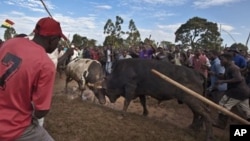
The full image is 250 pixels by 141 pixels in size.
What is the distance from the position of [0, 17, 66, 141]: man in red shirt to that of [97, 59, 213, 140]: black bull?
5.95m

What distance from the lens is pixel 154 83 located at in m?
9.64

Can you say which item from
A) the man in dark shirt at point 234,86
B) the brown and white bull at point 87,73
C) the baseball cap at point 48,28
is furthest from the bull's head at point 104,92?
the baseball cap at point 48,28

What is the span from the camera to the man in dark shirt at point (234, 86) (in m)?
8.12

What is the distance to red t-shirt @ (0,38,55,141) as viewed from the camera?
3250 mm

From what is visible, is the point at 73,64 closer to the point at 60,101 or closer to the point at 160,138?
the point at 60,101

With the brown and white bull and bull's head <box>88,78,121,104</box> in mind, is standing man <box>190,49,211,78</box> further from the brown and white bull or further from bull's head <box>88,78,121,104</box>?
bull's head <box>88,78,121,104</box>

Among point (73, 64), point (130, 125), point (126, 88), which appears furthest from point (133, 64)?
point (73, 64)

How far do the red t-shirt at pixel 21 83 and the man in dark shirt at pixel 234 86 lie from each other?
5.70 m

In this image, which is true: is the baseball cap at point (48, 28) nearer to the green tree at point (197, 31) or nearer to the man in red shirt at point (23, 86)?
the man in red shirt at point (23, 86)

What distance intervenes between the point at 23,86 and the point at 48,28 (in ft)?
2.15

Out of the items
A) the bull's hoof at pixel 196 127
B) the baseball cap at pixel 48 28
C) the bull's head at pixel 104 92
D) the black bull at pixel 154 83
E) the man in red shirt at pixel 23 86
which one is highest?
the baseball cap at pixel 48 28

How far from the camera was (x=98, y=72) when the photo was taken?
44.0ft

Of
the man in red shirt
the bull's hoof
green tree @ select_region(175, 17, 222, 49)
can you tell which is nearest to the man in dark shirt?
the bull's hoof

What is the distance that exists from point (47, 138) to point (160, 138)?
4580mm
